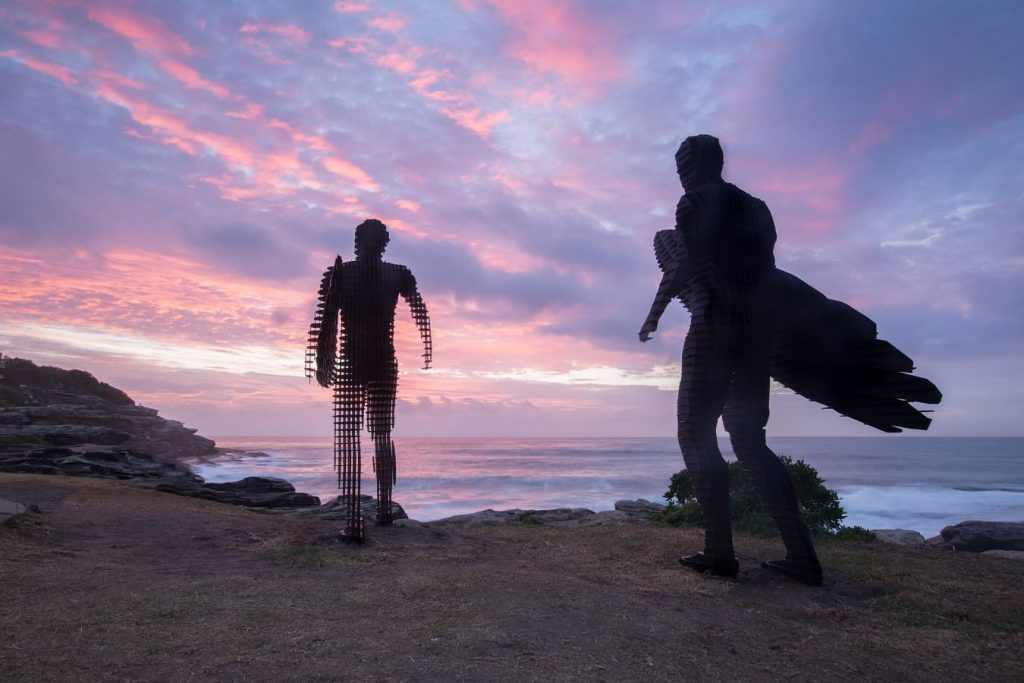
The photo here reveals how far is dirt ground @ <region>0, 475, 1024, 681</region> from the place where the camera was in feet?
11.6

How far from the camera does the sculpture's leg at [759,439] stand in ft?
19.3

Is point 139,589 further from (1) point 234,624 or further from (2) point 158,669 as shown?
(2) point 158,669

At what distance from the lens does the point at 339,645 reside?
12.4ft

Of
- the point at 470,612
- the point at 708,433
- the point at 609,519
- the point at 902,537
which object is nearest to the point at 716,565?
the point at 708,433

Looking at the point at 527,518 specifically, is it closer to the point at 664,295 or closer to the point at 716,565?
the point at 716,565

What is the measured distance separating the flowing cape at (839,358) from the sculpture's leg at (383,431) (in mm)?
3966

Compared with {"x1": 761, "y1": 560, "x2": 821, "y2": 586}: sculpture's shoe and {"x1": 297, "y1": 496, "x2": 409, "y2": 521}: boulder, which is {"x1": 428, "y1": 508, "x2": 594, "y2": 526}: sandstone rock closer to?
{"x1": 297, "y1": 496, "x2": 409, "y2": 521}: boulder

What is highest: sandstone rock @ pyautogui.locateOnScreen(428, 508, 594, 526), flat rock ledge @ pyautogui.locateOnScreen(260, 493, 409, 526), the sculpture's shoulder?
the sculpture's shoulder

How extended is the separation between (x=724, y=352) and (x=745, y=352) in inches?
10.0

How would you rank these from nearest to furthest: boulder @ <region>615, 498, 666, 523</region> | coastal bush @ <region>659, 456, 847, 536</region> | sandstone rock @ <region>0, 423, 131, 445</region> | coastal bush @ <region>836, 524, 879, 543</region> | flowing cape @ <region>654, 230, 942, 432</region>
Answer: flowing cape @ <region>654, 230, 942, 432</region>, coastal bush @ <region>836, 524, 879, 543</region>, coastal bush @ <region>659, 456, 847, 536</region>, boulder @ <region>615, 498, 666, 523</region>, sandstone rock @ <region>0, 423, 131, 445</region>

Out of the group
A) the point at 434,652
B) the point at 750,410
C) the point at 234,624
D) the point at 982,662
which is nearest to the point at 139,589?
the point at 234,624

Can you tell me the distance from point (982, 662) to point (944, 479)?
47.5 metres

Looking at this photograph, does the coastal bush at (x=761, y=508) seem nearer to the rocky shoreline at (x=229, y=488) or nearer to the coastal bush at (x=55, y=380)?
the rocky shoreline at (x=229, y=488)

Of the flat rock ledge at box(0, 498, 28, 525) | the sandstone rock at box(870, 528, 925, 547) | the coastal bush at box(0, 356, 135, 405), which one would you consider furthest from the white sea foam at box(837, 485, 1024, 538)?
the coastal bush at box(0, 356, 135, 405)
